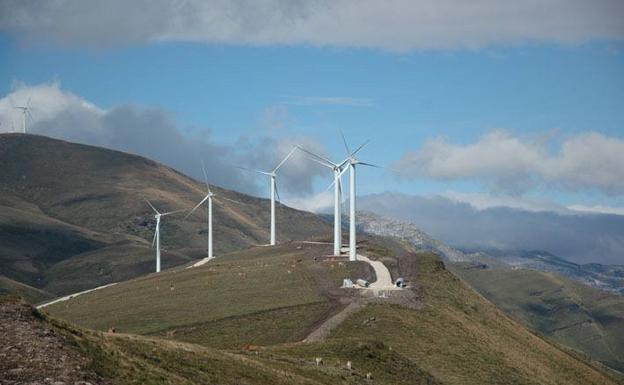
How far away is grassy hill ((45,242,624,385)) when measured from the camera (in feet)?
317

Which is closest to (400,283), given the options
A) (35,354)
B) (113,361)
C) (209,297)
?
(209,297)

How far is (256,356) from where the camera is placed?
280 ft

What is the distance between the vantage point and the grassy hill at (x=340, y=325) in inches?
3804

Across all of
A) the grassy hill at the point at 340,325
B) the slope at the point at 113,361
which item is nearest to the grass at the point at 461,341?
the grassy hill at the point at 340,325

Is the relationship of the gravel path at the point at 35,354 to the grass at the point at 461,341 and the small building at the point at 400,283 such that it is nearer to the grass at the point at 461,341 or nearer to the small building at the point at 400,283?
the grass at the point at 461,341

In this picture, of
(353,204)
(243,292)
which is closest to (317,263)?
(353,204)

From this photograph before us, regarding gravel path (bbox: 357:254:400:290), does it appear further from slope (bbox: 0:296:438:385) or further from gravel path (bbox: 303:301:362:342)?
slope (bbox: 0:296:438:385)

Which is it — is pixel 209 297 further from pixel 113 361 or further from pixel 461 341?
pixel 113 361

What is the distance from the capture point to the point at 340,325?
11650 centimetres

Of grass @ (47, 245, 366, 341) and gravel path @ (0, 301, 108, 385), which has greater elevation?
gravel path @ (0, 301, 108, 385)

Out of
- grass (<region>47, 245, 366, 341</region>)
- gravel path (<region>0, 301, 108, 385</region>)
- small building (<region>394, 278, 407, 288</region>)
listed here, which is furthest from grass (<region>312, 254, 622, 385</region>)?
gravel path (<region>0, 301, 108, 385</region>)

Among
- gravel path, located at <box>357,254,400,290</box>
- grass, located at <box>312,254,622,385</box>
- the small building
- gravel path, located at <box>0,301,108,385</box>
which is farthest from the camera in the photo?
the small building

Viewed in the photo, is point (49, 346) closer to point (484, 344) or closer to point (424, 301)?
point (484, 344)

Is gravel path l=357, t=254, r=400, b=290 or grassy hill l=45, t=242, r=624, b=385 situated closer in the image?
grassy hill l=45, t=242, r=624, b=385
